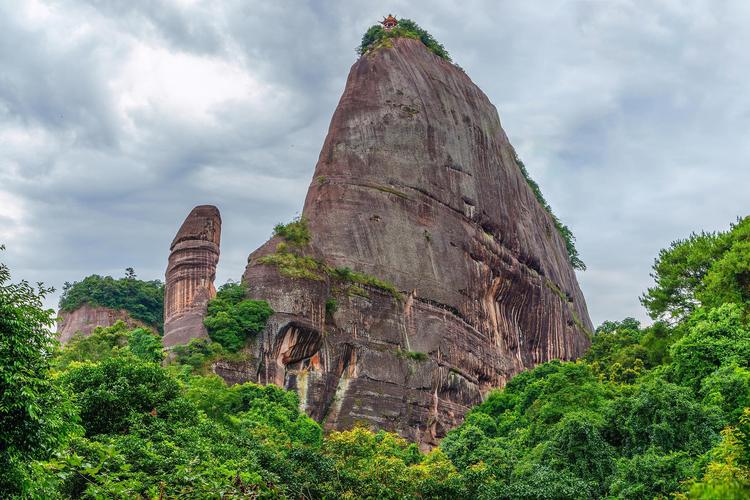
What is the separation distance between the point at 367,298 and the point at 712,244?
14.1m

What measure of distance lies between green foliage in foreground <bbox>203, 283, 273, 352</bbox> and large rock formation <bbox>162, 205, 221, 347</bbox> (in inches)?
33.6

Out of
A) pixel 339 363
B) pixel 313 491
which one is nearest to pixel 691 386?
pixel 313 491

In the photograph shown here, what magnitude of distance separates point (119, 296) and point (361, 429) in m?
33.5

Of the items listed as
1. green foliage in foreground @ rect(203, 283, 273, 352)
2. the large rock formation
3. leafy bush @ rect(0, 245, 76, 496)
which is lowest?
leafy bush @ rect(0, 245, 76, 496)

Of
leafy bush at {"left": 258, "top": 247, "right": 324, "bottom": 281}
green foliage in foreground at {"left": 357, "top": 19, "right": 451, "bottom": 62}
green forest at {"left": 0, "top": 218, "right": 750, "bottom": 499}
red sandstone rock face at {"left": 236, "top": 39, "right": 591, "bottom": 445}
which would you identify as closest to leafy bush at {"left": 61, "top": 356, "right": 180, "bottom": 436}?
green forest at {"left": 0, "top": 218, "right": 750, "bottom": 499}

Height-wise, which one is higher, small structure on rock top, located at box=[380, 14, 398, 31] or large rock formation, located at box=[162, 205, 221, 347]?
small structure on rock top, located at box=[380, 14, 398, 31]

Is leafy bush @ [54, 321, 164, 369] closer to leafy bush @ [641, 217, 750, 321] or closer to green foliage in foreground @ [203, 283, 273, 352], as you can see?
green foliage in foreground @ [203, 283, 273, 352]

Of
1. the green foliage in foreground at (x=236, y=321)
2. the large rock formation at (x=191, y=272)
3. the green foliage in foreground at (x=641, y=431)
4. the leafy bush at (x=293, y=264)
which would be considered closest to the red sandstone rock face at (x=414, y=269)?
the leafy bush at (x=293, y=264)

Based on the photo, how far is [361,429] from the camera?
27.1 metres

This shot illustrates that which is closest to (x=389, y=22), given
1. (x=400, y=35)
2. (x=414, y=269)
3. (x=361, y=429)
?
(x=400, y=35)

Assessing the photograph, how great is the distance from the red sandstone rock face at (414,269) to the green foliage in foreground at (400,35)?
110cm

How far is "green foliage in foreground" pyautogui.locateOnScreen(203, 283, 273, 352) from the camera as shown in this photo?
115 feet

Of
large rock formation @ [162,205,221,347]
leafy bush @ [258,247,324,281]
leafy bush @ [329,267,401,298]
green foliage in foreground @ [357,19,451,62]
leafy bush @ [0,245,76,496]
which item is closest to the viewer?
leafy bush @ [0,245,76,496]

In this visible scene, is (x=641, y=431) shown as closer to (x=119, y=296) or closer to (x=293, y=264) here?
(x=293, y=264)
